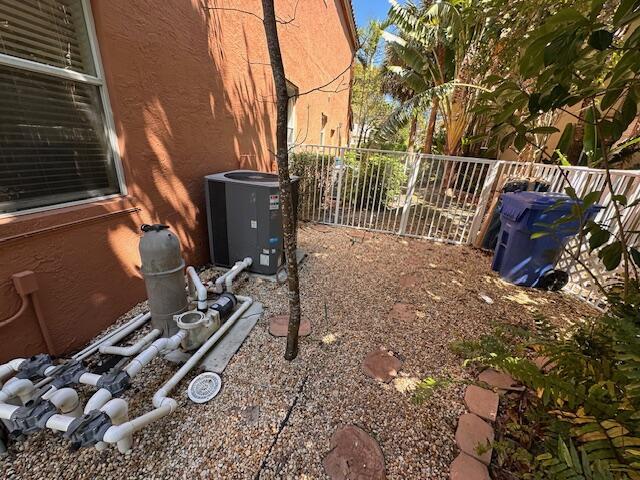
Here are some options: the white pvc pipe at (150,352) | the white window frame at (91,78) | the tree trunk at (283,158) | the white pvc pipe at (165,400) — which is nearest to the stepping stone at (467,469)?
the tree trunk at (283,158)

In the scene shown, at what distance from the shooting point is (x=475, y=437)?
5.57 ft

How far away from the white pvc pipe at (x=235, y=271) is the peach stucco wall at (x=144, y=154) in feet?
2.42

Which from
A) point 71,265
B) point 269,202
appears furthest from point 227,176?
point 71,265

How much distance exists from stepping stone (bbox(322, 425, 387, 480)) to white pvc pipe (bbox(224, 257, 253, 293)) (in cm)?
187

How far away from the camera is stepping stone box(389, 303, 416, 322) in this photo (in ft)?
9.63

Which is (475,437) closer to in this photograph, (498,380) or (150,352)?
(498,380)

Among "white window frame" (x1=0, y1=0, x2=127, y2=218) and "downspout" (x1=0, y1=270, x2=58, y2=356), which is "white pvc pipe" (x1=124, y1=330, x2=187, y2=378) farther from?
"white window frame" (x1=0, y1=0, x2=127, y2=218)

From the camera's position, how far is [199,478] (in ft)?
4.74

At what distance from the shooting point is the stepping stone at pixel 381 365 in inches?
85.5

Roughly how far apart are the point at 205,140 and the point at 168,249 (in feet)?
6.31

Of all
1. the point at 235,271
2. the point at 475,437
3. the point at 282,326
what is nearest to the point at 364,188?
the point at 235,271

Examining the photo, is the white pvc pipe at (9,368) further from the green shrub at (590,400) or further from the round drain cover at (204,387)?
the green shrub at (590,400)

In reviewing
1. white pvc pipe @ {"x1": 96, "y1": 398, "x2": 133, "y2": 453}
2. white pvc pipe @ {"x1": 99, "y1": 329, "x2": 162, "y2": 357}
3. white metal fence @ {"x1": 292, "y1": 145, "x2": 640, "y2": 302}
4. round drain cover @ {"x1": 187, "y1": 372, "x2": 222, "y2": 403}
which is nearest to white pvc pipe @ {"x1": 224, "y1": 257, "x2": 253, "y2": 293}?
white pvc pipe @ {"x1": 99, "y1": 329, "x2": 162, "y2": 357}

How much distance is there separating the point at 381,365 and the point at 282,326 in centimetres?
102
